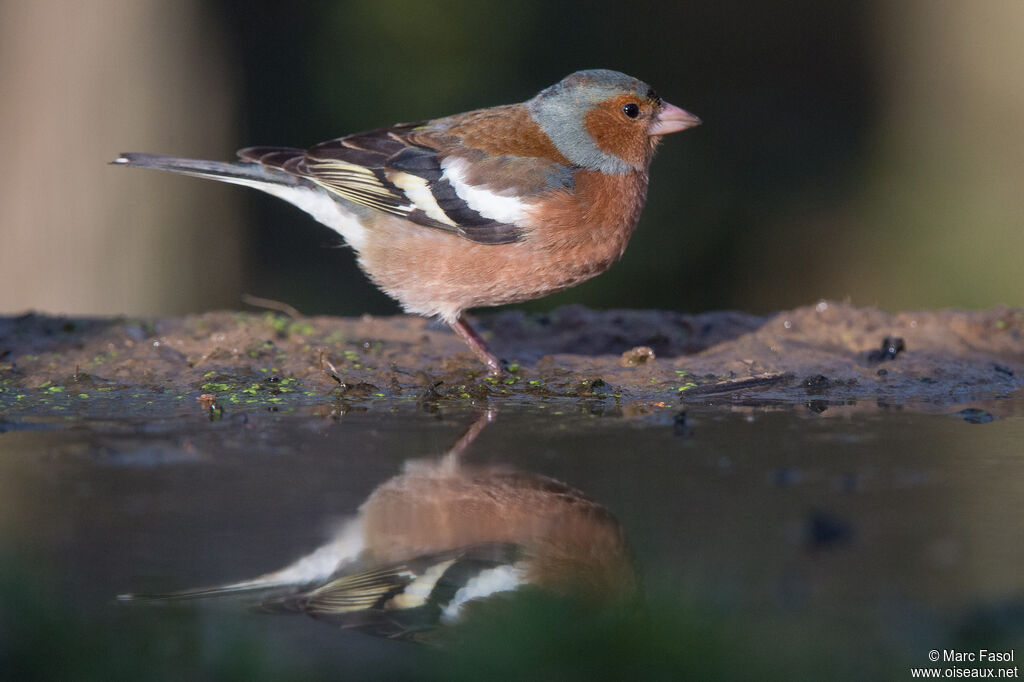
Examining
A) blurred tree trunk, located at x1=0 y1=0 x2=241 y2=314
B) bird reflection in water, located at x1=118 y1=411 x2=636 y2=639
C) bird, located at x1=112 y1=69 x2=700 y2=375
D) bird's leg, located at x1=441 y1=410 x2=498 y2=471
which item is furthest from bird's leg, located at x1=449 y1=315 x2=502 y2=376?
blurred tree trunk, located at x1=0 y1=0 x2=241 y2=314

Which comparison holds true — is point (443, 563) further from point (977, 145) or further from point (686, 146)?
point (977, 145)

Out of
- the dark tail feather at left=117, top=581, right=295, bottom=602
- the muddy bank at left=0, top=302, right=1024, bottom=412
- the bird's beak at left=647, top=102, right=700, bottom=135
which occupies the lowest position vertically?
the dark tail feather at left=117, top=581, right=295, bottom=602

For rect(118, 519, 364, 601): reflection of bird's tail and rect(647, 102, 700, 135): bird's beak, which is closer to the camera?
rect(118, 519, 364, 601): reflection of bird's tail

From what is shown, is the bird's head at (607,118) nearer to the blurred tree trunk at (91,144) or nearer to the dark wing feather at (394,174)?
the dark wing feather at (394,174)

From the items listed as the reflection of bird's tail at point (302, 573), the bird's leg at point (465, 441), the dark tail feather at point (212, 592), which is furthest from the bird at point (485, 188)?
the dark tail feather at point (212, 592)

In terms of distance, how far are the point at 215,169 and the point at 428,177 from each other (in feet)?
3.33

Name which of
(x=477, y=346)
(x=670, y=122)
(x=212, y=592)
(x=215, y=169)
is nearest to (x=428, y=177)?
(x=477, y=346)

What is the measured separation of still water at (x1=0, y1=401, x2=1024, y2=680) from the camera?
204 centimetres

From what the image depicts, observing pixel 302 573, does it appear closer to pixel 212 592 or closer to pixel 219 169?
pixel 212 592

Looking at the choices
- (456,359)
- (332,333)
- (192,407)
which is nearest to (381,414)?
(192,407)

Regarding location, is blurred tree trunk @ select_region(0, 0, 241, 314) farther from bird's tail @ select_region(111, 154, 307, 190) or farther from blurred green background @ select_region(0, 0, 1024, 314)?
bird's tail @ select_region(111, 154, 307, 190)

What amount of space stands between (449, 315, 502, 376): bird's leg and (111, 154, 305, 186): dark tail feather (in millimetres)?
1147

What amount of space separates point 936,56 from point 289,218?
649 cm

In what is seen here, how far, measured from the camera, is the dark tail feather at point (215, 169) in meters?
5.14
